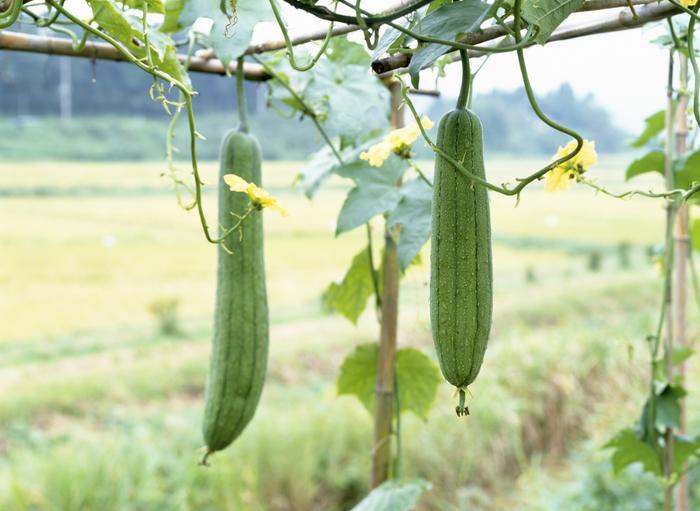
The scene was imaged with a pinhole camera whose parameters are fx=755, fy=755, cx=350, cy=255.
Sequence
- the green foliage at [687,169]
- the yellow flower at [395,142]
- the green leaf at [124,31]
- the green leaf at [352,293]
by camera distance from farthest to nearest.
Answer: the green leaf at [352,293] → the green foliage at [687,169] → the yellow flower at [395,142] → the green leaf at [124,31]

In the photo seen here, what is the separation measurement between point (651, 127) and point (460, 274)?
0.58 metres

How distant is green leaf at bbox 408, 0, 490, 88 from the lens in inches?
11.1

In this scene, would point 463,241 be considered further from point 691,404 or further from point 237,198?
point 691,404

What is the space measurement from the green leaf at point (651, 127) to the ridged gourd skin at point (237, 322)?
0.45 meters

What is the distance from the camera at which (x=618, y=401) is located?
7.47 ft

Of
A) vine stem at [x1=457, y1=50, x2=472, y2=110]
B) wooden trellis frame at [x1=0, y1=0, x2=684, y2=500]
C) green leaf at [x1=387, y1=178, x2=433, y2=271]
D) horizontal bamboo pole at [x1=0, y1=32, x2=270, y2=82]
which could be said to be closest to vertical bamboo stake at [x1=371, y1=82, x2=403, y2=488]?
wooden trellis frame at [x1=0, y1=0, x2=684, y2=500]

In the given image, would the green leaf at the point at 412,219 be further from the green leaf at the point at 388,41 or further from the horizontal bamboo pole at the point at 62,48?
the green leaf at the point at 388,41

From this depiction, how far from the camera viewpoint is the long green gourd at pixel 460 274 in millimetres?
298

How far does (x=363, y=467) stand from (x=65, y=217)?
8.26 feet

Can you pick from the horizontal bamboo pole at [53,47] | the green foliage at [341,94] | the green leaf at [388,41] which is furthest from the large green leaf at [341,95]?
the green leaf at [388,41]

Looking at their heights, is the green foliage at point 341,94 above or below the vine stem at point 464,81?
above

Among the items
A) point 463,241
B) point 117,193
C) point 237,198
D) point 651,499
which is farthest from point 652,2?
point 117,193

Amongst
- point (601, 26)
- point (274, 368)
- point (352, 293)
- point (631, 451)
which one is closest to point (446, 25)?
point (601, 26)

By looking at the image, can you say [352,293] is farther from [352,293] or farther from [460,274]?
[460,274]
